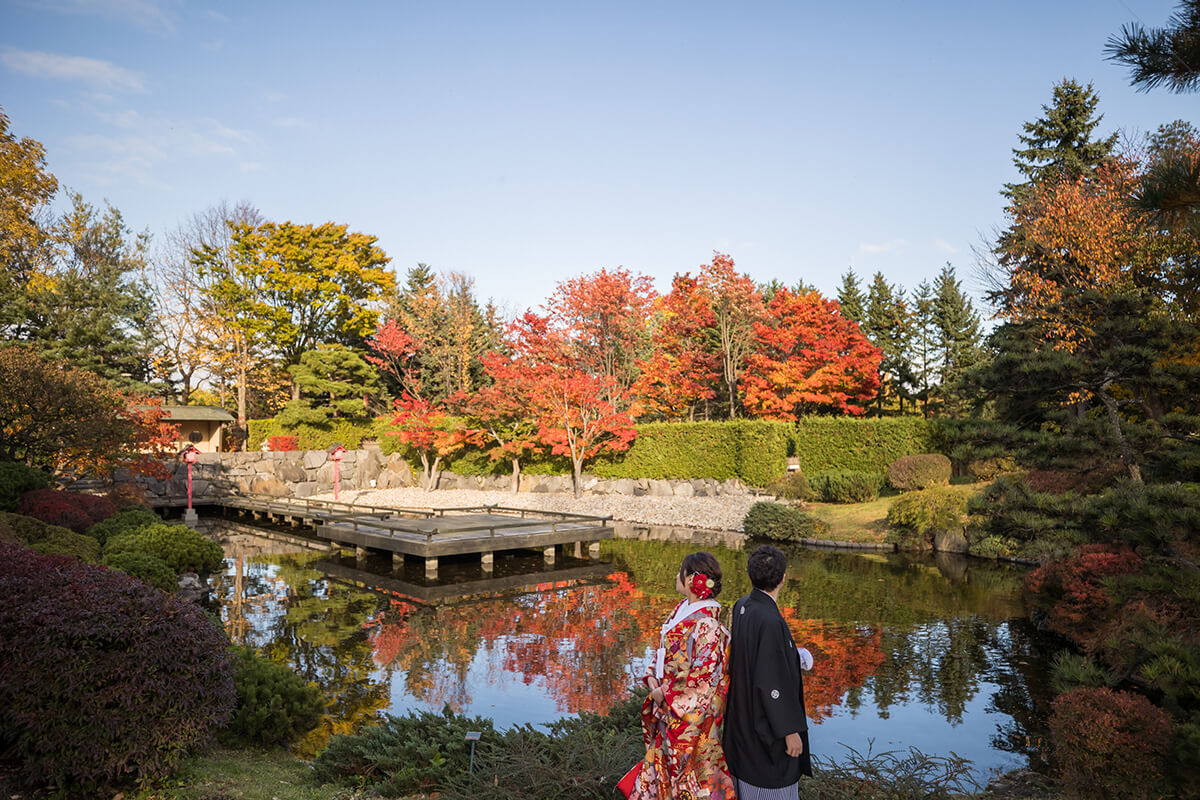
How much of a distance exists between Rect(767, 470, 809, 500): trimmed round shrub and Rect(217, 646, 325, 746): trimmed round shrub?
16.4 meters

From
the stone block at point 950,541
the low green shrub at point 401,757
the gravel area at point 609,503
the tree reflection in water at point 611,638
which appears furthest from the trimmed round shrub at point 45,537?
the stone block at point 950,541

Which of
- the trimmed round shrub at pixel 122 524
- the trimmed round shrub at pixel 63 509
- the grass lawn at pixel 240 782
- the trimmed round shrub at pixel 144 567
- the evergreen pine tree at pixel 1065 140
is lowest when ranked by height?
the grass lawn at pixel 240 782

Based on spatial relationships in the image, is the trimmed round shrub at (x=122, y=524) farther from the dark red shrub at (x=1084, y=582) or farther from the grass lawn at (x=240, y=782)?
the dark red shrub at (x=1084, y=582)

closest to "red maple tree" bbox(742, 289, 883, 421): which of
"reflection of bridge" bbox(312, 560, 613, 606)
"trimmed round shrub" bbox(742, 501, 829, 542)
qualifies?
"trimmed round shrub" bbox(742, 501, 829, 542)

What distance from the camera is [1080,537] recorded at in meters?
6.62

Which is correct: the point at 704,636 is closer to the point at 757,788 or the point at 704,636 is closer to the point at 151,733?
the point at 757,788

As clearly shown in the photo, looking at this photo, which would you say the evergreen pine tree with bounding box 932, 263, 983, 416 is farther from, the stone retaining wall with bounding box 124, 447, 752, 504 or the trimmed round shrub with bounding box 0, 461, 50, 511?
the trimmed round shrub with bounding box 0, 461, 50, 511

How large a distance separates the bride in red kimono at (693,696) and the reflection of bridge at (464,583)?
353 inches

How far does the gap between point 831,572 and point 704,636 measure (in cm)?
1126

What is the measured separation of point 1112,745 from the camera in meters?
4.58

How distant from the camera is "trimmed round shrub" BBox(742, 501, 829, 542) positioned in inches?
679

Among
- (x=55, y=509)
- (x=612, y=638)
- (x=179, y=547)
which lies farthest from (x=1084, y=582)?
(x=55, y=509)

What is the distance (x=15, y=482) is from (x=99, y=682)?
8.64 metres

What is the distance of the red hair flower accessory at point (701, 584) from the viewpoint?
3375 mm
